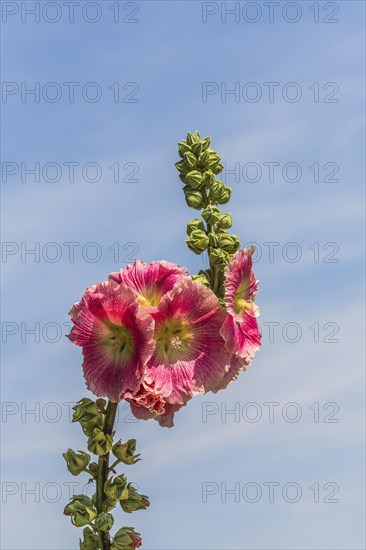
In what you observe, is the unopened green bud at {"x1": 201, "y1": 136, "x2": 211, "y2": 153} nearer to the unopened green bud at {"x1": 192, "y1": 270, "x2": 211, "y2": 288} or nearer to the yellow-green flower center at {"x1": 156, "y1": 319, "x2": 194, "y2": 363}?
the unopened green bud at {"x1": 192, "y1": 270, "x2": 211, "y2": 288}

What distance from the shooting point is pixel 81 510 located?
151 inches

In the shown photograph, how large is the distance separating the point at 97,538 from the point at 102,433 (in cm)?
45

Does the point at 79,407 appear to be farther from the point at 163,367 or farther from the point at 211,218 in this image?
the point at 211,218

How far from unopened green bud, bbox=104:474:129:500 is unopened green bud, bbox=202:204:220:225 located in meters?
1.17

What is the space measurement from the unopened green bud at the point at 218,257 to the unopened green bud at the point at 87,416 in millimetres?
816

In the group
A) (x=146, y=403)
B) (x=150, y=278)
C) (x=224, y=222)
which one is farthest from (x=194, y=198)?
(x=146, y=403)

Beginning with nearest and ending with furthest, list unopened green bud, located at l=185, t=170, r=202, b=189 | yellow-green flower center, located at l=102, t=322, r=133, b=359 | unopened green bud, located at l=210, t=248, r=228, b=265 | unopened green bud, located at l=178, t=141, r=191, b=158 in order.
Result: yellow-green flower center, located at l=102, t=322, r=133, b=359 → unopened green bud, located at l=210, t=248, r=228, b=265 → unopened green bud, located at l=185, t=170, r=202, b=189 → unopened green bud, located at l=178, t=141, r=191, b=158

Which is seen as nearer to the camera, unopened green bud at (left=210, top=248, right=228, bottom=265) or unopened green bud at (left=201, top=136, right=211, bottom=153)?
unopened green bud at (left=210, top=248, right=228, bottom=265)

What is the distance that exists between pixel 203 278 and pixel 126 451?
0.80 meters

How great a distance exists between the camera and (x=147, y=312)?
3.84 metres

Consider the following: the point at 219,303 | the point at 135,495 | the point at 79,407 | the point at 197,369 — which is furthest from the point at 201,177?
the point at 135,495

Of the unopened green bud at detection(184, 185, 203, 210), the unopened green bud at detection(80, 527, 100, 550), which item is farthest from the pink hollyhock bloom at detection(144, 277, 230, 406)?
the unopened green bud at detection(80, 527, 100, 550)

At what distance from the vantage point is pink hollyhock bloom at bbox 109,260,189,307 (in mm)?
3939

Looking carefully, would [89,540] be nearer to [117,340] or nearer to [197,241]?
[117,340]
